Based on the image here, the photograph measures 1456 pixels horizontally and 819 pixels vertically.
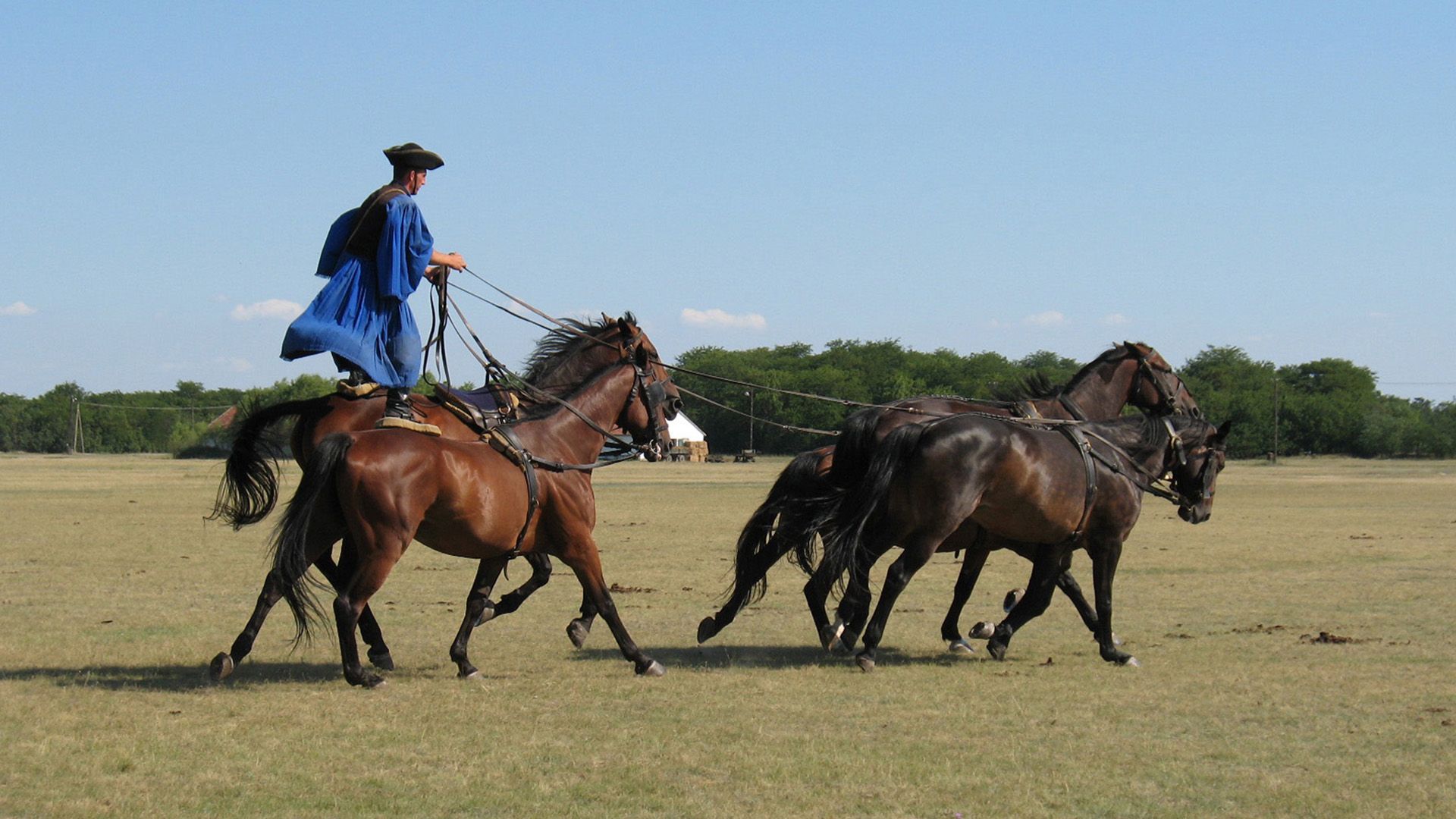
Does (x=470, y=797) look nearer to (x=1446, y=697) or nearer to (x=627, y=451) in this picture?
(x=627, y=451)

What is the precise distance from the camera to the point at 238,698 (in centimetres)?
809

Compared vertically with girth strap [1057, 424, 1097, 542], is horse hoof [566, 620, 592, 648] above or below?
below

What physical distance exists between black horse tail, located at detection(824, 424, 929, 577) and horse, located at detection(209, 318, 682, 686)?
1382mm

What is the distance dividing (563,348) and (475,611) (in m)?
2.12

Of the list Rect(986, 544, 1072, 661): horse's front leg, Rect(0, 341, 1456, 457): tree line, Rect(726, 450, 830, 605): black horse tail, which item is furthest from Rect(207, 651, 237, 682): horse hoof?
Rect(0, 341, 1456, 457): tree line

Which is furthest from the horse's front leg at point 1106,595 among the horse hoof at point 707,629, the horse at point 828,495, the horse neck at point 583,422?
the horse neck at point 583,422

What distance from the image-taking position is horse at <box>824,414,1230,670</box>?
31.0ft

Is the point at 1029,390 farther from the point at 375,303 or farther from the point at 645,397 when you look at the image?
the point at 375,303

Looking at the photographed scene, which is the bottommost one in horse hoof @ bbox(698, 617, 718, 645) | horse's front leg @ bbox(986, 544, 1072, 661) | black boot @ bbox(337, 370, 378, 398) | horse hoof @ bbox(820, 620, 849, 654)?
horse hoof @ bbox(698, 617, 718, 645)

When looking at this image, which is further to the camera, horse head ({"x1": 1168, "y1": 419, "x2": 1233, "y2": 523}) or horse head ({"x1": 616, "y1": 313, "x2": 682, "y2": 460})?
horse head ({"x1": 1168, "y1": 419, "x2": 1233, "y2": 523})

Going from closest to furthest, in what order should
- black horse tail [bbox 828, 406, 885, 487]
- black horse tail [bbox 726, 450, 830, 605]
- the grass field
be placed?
the grass field < black horse tail [bbox 726, 450, 830, 605] < black horse tail [bbox 828, 406, 885, 487]

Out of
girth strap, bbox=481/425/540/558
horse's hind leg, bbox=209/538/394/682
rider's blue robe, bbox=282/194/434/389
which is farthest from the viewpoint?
girth strap, bbox=481/425/540/558

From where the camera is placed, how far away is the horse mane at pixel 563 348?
1023 cm

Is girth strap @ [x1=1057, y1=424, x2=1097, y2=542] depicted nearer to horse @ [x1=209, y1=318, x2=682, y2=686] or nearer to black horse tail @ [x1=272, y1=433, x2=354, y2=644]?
horse @ [x1=209, y1=318, x2=682, y2=686]
